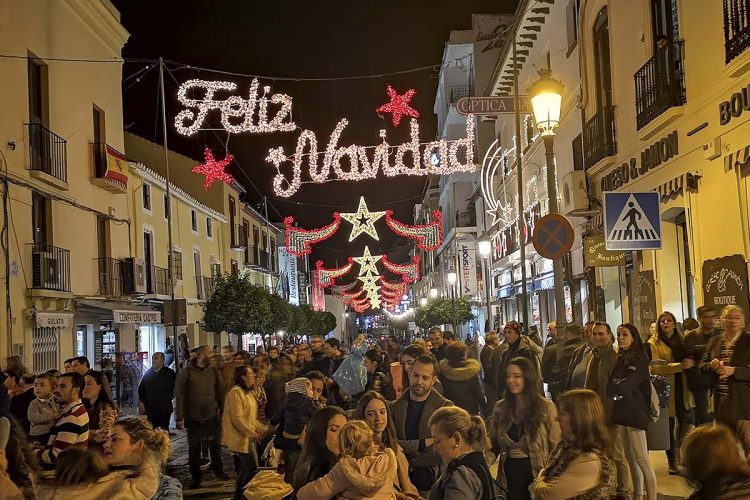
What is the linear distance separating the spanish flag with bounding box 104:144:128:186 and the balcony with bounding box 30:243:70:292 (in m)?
3.46

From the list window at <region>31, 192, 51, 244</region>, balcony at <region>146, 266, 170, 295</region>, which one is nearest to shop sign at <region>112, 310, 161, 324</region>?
balcony at <region>146, 266, 170, 295</region>

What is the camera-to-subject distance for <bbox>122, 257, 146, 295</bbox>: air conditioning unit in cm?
2680

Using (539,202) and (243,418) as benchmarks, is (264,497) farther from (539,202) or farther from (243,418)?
(539,202)

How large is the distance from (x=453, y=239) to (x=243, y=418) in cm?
4503

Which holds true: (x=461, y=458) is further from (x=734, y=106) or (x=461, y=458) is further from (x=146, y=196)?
(x=146, y=196)

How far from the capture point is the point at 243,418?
9.95 metres

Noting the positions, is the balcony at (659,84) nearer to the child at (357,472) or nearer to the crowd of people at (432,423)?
the crowd of people at (432,423)

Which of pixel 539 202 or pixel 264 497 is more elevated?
pixel 539 202

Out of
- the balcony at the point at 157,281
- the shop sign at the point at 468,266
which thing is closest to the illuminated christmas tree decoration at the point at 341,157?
the balcony at the point at 157,281

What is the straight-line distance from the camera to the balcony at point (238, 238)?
47.5 metres

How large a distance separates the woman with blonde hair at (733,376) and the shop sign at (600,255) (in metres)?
8.07

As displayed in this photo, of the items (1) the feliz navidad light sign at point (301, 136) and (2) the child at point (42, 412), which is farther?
(1) the feliz navidad light sign at point (301, 136)

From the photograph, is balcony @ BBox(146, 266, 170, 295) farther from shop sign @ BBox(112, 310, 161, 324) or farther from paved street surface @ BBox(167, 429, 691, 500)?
paved street surface @ BBox(167, 429, 691, 500)

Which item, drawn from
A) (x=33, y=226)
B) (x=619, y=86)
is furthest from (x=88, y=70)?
(x=619, y=86)
